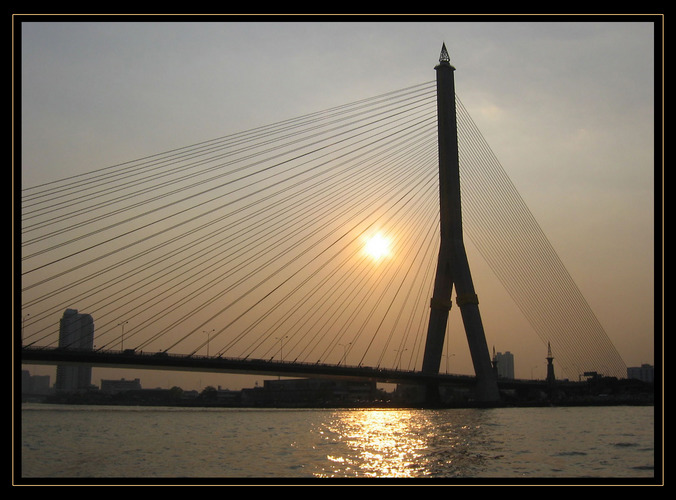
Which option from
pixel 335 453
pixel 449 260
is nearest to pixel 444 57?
pixel 449 260

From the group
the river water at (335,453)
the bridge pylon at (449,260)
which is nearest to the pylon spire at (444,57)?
the bridge pylon at (449,260)

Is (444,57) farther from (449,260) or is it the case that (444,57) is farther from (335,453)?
(335,453)

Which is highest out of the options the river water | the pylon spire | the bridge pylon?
the pylon spire

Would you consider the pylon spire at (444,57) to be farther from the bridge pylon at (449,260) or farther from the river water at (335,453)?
the river water at (335,453)

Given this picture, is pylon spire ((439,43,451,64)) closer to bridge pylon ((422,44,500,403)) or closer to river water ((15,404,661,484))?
bridge pylon ((422,44,500,403))

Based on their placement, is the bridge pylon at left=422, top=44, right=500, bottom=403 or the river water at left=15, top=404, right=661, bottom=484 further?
the bridge pylon at left=422, top=44, right=500, bottom=403

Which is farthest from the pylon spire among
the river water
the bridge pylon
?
the river water
